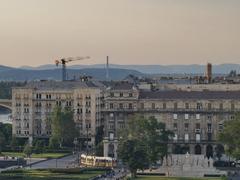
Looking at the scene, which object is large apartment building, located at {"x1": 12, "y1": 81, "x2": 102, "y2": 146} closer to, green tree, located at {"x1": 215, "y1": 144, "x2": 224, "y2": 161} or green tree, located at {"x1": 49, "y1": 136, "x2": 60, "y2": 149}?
green tree, located at {"x1": 49, "y1": 136, "x2": 60, "y2": 149}

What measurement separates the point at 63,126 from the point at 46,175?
35.5 meters

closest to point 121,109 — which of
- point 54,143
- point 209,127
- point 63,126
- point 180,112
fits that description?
point 63,126

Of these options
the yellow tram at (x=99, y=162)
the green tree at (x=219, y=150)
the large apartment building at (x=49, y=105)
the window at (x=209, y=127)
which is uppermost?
the large apartment building at (x=49, y=105)

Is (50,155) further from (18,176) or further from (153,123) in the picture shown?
(18,176)

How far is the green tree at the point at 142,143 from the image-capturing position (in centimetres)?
9975

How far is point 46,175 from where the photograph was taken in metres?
100

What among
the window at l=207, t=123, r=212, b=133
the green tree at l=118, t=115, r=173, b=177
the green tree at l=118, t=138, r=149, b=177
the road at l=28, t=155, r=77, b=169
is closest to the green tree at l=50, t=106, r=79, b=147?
the road at l=28, t=155, r=77, b=169

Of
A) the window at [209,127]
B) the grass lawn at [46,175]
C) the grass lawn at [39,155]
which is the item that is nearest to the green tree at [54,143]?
the grass lawn at [39,155]

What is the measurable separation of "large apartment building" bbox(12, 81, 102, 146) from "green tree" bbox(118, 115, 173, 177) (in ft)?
67.9

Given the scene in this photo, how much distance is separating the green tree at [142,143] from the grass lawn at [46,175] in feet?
15.2

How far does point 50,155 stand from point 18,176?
1300 inches

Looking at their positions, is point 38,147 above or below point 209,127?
below

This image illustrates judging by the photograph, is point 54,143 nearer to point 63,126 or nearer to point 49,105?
point 63,126

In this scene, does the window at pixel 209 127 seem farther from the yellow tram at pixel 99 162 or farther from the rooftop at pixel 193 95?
the yellow tram at pixel 99 162
